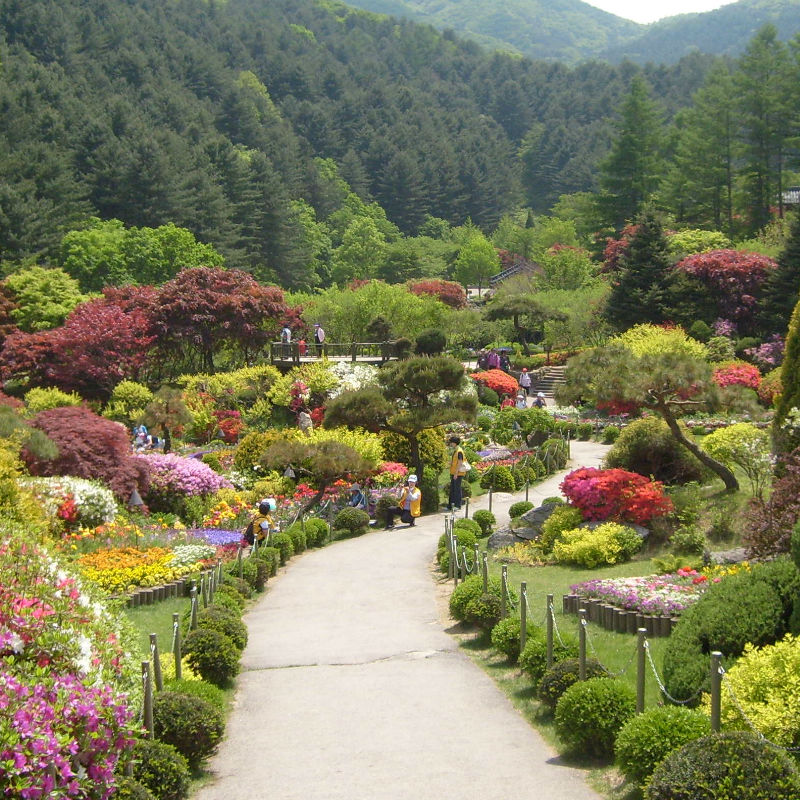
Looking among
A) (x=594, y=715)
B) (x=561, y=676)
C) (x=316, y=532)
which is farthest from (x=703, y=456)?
(x=594, y=715)

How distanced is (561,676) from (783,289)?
34.8 meters

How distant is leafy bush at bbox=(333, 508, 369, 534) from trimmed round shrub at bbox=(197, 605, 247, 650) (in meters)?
10.5

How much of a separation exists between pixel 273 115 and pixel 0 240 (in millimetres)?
68355

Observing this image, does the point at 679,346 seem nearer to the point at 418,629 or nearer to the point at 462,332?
the point at 462,332

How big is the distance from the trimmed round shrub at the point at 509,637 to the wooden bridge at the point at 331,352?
94.9 ft

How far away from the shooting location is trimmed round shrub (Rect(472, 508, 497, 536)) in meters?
21.2

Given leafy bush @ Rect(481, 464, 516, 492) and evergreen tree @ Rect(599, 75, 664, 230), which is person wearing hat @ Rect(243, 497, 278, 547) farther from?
evergreen tree @ Rect(599, 75, 664, 230)

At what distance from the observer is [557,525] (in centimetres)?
1902

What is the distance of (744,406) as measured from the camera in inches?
830

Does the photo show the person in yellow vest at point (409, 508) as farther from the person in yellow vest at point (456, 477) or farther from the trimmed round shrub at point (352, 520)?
the person in yellow vest at point (456, 477)

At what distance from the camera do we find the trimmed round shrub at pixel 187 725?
29.3 ft

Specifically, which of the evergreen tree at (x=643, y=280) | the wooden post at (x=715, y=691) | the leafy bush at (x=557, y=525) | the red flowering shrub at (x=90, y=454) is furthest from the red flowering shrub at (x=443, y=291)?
the wooden post at (x=715, y=691)

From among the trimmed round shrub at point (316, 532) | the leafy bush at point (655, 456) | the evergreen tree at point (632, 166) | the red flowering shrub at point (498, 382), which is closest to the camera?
the trimmed round shrub at point (316, 532)

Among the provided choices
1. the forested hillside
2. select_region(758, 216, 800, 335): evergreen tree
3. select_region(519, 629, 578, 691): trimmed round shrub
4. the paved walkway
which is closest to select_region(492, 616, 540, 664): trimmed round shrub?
the paved walkway
